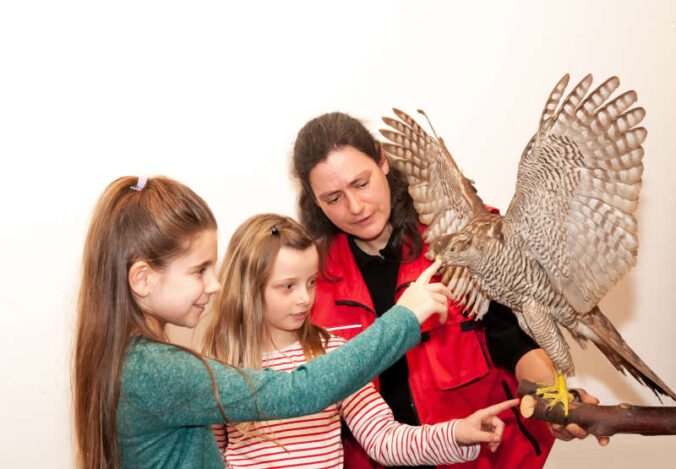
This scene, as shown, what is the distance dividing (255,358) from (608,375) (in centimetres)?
146

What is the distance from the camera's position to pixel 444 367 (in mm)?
1659

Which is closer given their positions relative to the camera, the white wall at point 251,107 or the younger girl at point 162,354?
the younger girl at point 162,354

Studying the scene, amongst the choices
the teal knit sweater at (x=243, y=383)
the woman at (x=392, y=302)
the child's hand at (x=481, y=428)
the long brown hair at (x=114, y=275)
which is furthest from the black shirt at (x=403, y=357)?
the long brown hair at (x=114, y=275)

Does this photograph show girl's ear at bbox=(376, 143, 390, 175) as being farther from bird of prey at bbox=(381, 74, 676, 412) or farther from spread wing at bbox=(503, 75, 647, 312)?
spread wing at bbox=(503, 75, 647, 312)

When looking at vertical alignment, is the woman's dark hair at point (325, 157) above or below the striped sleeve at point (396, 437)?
above

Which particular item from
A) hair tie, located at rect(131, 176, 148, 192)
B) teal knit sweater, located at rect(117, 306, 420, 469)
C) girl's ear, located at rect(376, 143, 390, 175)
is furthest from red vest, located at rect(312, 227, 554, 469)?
hair tie, located at rect(131, 176, 148, 192)

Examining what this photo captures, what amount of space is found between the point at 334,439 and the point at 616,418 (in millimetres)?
632

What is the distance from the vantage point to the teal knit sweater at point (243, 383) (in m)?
1.09

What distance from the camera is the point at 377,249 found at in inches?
71.8

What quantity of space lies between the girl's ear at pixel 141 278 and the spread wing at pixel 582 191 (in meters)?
0.73

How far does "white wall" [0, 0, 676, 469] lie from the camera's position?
1950 mm

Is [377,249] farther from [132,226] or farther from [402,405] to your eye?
[132,226]

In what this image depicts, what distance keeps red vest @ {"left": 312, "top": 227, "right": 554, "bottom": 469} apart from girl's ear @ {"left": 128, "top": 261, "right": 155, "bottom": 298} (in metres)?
0.65

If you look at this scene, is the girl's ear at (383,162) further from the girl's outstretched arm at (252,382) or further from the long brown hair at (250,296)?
the girl's outstretched arm at (252,382)
